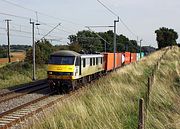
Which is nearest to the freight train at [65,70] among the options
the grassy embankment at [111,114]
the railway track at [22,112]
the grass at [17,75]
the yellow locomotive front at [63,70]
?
the yellow locomotive front at [63,70]

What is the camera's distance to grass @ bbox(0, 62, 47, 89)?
27125mm

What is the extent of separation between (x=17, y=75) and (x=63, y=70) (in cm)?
1056

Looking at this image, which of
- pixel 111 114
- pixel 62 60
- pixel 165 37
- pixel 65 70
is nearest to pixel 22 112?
pixel 111 114

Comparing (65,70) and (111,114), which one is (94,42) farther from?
(111,114)

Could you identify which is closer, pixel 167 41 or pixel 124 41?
pixel 167 41

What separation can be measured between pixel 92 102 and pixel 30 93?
11.0 metres

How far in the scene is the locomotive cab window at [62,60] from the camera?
2131 centimetres

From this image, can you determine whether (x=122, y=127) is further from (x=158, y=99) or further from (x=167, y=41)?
(x=167, y=41)

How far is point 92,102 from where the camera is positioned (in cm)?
1074

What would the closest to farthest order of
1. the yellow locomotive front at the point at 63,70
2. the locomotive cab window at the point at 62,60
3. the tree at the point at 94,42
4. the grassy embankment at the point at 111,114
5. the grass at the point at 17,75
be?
the grassy embankment at the point at 111,114 < the yellow locomotive front at the point at 63,70 < the locomotive cab window at the point at 62,60 < the grass at the point at 17,75 < the tree at the point at 94,42

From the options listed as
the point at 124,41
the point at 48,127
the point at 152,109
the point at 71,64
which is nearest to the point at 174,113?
the point at 152,109

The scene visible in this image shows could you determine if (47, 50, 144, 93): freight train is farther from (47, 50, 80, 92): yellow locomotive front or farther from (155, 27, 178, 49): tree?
(155, 27, 178, 49): tree

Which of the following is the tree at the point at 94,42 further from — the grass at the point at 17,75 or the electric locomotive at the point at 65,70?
the electric locomotive at the point at 65,70

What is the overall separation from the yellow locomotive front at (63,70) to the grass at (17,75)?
5.18m
